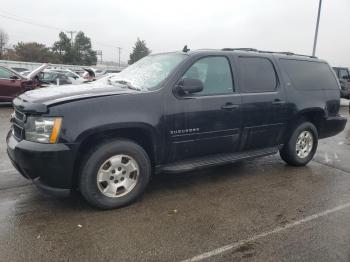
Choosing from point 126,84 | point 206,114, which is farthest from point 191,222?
point 126,84

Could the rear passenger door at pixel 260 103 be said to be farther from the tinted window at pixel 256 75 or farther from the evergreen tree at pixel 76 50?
the evergreen tree at pixel 76 50

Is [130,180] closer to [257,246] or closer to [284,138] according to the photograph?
[257,246]

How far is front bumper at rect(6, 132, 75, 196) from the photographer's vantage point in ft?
11.0

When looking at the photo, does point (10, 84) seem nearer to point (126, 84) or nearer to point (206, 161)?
point (126, 84)

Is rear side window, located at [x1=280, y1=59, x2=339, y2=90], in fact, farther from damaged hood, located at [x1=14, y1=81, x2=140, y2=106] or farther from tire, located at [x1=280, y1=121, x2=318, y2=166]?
damaged hood, located at [x1=14, y1=81, x2=140, y2=106]

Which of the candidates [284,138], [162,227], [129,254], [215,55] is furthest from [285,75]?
[129,254]

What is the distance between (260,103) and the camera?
4.87 meters

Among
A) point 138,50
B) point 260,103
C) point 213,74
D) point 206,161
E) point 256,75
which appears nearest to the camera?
point 206,161

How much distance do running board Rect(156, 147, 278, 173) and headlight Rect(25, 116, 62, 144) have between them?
132cm

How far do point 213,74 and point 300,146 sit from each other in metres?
2.29

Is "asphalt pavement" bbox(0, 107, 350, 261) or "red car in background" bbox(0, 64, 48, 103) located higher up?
"red car in background" bbox(0, 64, 48, 103)

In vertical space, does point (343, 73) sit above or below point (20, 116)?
above

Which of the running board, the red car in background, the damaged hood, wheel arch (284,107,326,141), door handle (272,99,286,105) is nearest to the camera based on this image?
the damaged hood

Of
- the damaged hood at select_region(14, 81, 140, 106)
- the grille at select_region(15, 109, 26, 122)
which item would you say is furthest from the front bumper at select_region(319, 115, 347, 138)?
the grille at select_region(15, 109, 26, 122)
